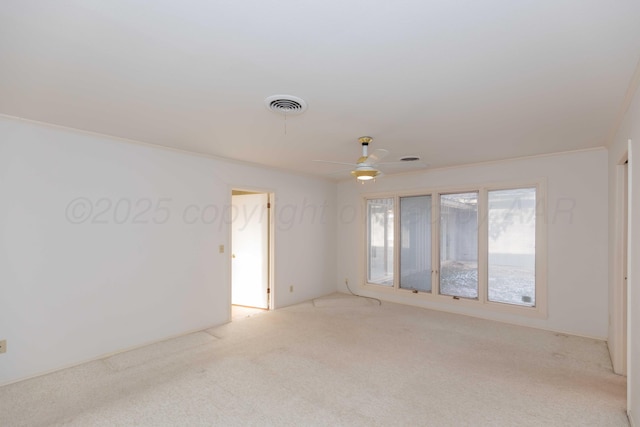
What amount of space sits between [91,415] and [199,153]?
3019mm

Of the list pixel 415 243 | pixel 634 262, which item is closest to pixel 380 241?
pixel 415 243

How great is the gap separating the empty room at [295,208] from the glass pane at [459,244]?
0.11 ft

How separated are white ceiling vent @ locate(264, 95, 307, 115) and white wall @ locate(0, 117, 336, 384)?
2.14m

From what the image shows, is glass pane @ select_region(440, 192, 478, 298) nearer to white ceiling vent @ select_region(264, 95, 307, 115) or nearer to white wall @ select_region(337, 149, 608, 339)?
white wall @ select_region(337, 149, 608, 339)

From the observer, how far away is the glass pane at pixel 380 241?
19.8 ft

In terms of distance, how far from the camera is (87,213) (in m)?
3.34

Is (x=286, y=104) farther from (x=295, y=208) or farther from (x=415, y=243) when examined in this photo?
(x=415, y=243)

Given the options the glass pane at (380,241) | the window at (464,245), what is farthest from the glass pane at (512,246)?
the glass pane at (380,241)

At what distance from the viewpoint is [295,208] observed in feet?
18.9

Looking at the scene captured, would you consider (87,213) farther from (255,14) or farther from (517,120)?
(517,120)

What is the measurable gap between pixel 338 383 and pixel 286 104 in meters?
2.49

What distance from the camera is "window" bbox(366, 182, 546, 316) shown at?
453 cm

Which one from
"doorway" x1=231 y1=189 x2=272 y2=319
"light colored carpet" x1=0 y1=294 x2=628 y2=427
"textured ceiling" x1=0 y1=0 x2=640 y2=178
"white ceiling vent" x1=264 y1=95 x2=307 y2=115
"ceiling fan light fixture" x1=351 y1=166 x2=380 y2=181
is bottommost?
"light colored carpet" x1=0 y1=294 x2=628 y2=427

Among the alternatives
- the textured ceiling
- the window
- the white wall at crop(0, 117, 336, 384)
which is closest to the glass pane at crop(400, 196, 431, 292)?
the window
